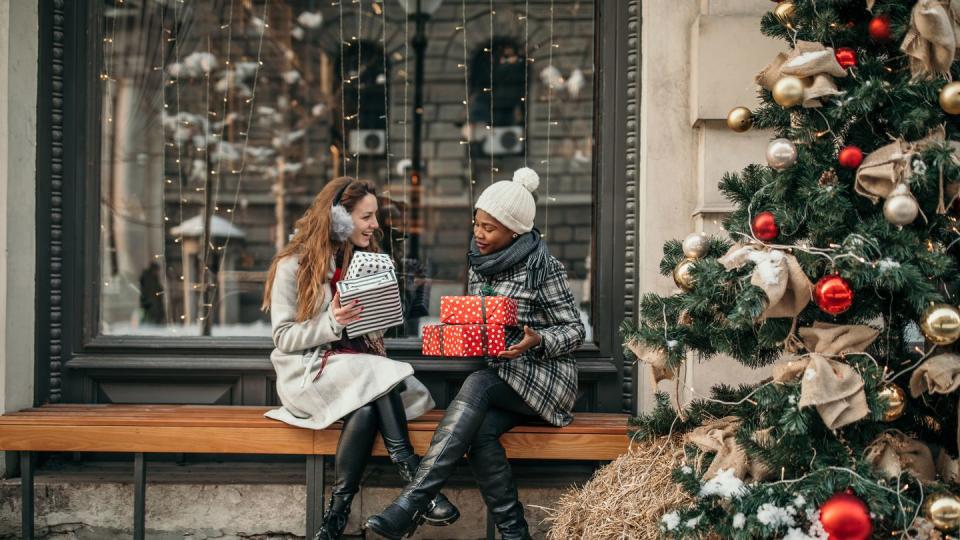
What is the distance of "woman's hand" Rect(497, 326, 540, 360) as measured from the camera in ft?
12.0

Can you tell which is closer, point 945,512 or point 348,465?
point 945,512

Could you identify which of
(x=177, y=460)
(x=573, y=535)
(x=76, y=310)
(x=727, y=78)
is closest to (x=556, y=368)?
(x=573, y=535)

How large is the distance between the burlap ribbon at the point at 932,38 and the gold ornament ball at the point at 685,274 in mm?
974

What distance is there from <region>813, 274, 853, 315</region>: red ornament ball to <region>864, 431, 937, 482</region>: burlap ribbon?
1.62ft

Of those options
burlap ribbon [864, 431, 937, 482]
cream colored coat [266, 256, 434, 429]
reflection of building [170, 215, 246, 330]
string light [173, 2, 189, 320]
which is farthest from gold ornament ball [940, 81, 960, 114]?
string light [173, 2, 189, 320]

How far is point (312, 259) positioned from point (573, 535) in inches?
68.8

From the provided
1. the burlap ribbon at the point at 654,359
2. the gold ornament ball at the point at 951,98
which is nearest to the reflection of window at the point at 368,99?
the burlap ribbon at the point at 654,359

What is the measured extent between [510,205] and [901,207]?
5.76 feet

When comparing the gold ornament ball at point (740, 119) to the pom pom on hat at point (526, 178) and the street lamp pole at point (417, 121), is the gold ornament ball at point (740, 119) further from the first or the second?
the street lamp pole at point (417, 121)

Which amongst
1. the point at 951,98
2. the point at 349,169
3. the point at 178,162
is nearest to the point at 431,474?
the point at 951,98

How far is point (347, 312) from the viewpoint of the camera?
3.79 meters

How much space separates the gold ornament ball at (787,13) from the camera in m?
3.05

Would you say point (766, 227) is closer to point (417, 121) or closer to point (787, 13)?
point (787, 13)

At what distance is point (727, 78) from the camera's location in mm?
4156
